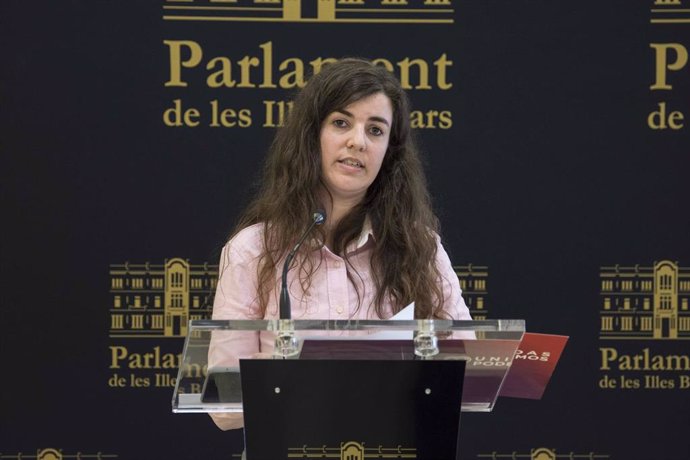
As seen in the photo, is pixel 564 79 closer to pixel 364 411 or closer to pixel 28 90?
pixel 28 90

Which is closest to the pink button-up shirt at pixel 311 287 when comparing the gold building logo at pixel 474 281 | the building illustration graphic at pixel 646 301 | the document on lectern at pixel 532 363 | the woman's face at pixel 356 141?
the woman's face at pixel 356 141

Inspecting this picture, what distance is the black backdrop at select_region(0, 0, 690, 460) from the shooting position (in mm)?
3273

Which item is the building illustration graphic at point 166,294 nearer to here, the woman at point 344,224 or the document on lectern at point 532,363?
the woman at point 344,224

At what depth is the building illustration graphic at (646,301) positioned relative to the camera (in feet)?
10.9

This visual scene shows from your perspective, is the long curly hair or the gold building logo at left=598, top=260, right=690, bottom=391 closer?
the long curly hair

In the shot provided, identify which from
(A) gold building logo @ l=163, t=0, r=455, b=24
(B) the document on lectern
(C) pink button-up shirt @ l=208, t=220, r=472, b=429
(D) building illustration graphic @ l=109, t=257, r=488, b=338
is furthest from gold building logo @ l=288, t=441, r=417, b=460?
(A) gold building logo @ l=163, t=0, r=455, b=24


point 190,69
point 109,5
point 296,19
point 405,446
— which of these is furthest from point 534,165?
point 405,446

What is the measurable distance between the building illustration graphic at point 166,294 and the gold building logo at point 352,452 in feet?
5.81

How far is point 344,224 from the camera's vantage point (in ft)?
7.57

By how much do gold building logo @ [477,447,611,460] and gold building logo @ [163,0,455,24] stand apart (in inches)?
56.0

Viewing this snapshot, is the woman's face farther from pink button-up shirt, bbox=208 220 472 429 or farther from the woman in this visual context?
pink button-up shirt, bbox=208 220 472 429

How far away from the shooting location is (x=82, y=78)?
3.27 meters

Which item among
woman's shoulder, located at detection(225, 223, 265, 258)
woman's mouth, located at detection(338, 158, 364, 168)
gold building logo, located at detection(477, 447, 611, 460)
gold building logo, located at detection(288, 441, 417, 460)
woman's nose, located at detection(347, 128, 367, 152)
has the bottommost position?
gold building logo, located at detection(477, 447, 611, 460)

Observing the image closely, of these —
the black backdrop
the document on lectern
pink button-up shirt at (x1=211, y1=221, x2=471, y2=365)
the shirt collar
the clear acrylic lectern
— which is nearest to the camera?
the clear acrylic lectern
